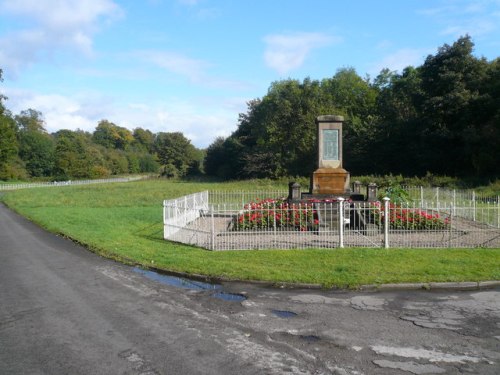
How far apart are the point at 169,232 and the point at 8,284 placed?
6550 millimetres

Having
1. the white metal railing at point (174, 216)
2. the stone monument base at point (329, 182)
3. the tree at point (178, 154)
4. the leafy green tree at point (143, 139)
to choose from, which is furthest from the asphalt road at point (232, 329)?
the leafy green tree at point (143, 139)

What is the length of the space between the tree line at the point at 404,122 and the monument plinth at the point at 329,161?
27845mm

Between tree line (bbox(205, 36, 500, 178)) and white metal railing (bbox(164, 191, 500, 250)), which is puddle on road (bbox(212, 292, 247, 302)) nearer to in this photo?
white metal railing (bbox(164, 191, 500, 250))

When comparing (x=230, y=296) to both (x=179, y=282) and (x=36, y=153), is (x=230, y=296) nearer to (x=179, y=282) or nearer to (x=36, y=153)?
(x=179, y=282)

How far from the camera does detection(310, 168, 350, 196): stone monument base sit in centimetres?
1972

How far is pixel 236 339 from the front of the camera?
621 cm

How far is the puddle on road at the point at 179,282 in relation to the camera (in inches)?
364

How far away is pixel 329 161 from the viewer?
2011 centimetres

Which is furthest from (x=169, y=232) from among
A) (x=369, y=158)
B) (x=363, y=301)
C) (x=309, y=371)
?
(x=369, y=158)

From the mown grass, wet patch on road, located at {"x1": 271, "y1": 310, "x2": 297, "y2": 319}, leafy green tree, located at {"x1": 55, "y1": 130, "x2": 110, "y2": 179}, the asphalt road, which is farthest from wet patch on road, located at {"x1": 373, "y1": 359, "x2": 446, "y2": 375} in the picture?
leafy green tree, located at {"x1": 55, "y1": 130, "x2": 110, "y2": 179}

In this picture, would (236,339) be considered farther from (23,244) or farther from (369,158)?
(369,158)

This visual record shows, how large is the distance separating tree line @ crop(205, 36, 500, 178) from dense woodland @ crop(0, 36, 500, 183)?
0.35 ft

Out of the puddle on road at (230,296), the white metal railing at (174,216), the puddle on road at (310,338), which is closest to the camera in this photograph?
the puddle on road at (310,338)

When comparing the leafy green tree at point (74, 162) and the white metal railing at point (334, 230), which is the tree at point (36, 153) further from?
the white metal railing at point (334, 230)
